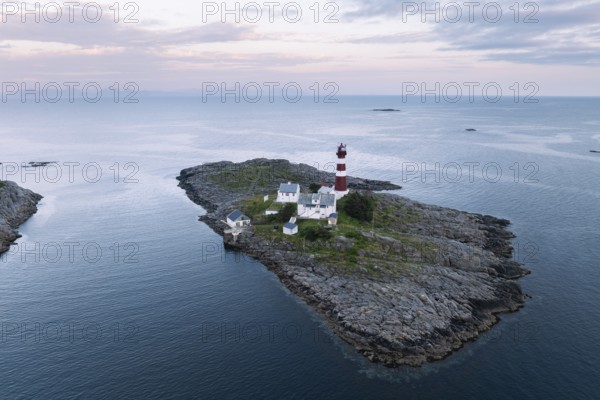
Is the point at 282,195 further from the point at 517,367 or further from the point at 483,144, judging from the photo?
the point at 483,144

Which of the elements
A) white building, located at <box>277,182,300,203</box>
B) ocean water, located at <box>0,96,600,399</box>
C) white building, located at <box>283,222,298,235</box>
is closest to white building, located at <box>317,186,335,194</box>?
white building, located at <box>277,182,300,203</box>

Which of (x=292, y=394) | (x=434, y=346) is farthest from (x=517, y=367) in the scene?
(x=292, y=394)

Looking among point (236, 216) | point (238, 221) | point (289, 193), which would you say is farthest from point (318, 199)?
point (236, 216)

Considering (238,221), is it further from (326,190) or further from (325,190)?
(326,190)

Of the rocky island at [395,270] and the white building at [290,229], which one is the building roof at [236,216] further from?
the white building at [290,229]

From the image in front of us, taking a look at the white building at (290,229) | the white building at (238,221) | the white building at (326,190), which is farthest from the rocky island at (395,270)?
the white building at (326,190)

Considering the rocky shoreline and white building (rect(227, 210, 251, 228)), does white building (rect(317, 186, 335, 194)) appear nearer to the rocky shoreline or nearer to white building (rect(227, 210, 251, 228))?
white building (rect(227, 210, 251, 228))
